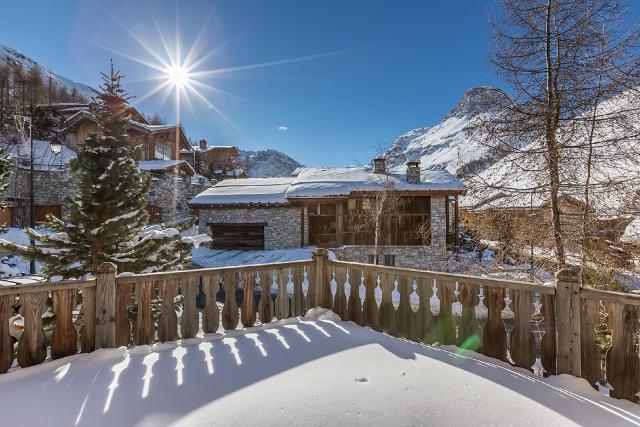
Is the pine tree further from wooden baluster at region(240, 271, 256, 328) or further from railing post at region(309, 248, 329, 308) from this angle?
railing post at region(309, 248, 329, 308)

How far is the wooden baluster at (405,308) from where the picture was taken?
4.36 metres

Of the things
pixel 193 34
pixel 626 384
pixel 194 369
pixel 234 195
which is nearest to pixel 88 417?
pixel 194 369

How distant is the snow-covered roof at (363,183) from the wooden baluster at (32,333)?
14.6m

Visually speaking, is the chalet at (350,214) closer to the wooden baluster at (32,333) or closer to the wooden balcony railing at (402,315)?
the wooden balcony railing at (402,315)

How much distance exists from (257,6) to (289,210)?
34.5 ft

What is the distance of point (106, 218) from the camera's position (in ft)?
22.6

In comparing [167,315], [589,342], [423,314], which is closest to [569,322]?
[589,342]

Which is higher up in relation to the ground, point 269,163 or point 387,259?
point 269,163

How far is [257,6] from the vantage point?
10.7m

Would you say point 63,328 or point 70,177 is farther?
point 70,177

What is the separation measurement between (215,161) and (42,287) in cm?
3918

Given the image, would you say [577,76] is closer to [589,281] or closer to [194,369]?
[589,281]

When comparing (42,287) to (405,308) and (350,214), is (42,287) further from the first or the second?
(350,214)

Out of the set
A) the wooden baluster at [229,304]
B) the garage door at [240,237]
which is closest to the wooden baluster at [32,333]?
the wooden baluster at [229,304]
